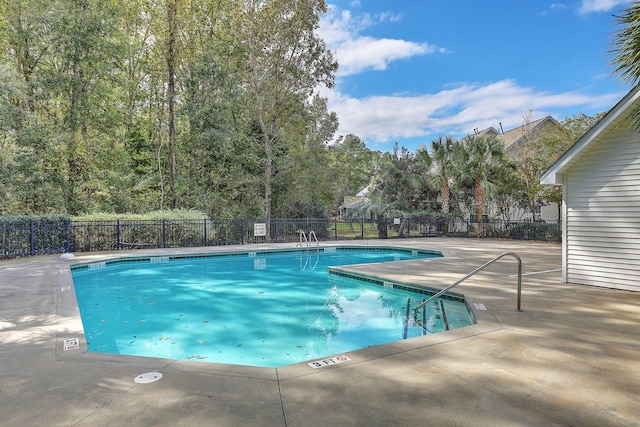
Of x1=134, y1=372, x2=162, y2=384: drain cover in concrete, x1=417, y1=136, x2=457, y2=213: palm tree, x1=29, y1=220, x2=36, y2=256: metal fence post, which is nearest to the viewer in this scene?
x1=134, y1=372, x2=162, y2=384: drain cover in concrete

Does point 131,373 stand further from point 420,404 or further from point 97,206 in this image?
point 97,206

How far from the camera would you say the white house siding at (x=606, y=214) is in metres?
6.09

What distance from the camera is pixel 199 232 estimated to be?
51.0ft

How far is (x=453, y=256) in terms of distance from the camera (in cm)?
1152

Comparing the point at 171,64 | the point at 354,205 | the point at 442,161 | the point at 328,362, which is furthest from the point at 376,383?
the point at 354,205

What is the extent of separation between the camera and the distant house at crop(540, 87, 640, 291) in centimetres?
604

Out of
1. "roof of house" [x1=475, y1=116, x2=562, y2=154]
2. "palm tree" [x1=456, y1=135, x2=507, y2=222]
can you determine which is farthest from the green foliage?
"roof of house" [x1=475, y1=116, x2=562, y2=154]

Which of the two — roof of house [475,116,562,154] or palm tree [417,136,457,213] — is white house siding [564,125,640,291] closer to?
palm tree [417,136,457,213]

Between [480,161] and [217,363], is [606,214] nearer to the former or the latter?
[217,363]

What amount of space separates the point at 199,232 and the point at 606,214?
45.8 ft

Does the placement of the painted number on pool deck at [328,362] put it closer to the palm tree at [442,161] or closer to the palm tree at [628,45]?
the palm tree at [628,45]

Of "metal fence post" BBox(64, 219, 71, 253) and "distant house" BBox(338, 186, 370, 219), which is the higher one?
"distant house" BBox(338, 186, 370, 219)

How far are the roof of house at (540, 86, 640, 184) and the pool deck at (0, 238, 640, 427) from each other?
3.06 metres

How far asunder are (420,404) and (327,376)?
0.81 meters
